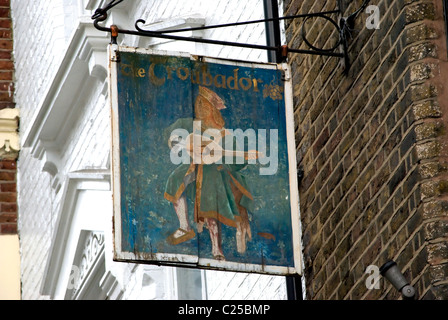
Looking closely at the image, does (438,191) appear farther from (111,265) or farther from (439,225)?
(111,265)

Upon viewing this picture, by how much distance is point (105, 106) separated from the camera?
12.8m

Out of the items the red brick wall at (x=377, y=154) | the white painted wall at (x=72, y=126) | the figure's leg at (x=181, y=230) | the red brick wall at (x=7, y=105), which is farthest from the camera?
the red brick wall at (x=7, y=105)

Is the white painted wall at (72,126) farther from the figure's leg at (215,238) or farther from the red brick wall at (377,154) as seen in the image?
the figure's leg at (215,238)

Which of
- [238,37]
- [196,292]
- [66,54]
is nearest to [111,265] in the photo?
[196,292]

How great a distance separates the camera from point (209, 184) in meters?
7.45

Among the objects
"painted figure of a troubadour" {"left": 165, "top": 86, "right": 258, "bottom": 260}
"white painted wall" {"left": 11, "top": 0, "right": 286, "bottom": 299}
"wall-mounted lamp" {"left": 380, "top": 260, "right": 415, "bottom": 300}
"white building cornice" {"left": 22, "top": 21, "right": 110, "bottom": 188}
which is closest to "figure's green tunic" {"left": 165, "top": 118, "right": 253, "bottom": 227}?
"painted figure of a troubadour" {"left": 165, "top": 86, "right": 258, "bottom": 260}

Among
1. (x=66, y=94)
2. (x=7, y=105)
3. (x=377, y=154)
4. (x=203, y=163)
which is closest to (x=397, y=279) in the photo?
(x=377, y=154)

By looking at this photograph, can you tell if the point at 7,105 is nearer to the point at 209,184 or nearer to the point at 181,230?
the point at 209,184

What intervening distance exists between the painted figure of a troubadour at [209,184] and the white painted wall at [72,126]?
199 cm

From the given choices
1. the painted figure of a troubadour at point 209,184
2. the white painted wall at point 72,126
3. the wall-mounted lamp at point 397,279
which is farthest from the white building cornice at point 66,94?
the wall-mounted lamp at point 397,279

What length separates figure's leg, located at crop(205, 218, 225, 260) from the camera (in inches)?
287

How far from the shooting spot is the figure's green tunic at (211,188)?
7.32 m

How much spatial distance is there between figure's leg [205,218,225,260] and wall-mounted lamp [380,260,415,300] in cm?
90
